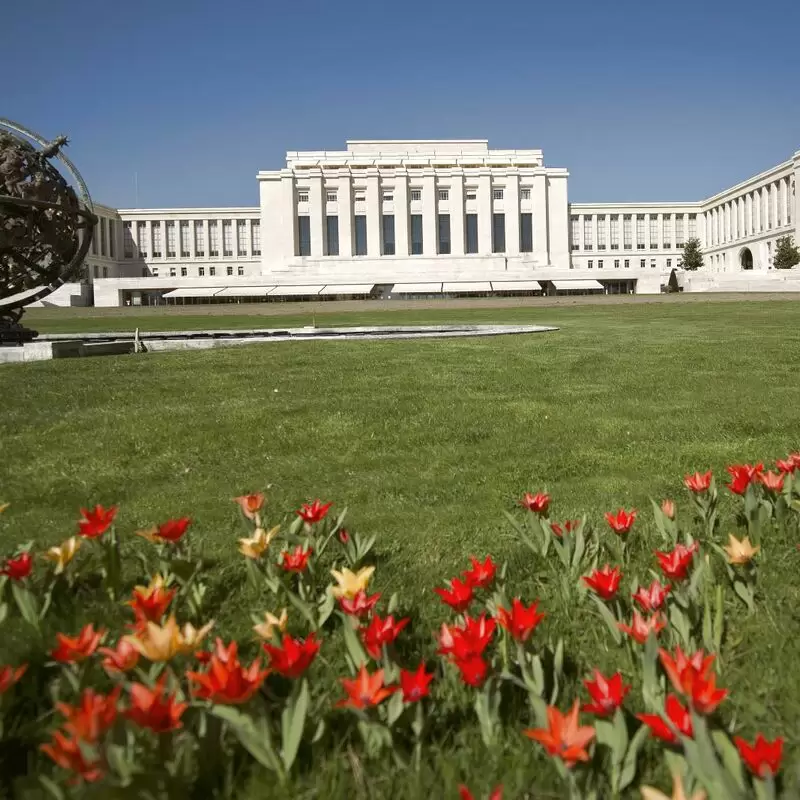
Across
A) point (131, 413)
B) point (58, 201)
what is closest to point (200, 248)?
point (58, 201)

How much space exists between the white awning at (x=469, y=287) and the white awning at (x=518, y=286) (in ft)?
2.14

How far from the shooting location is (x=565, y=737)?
4.70 ft

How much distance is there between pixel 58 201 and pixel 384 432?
8880 mm

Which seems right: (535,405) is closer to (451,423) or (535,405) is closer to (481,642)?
(451,423)

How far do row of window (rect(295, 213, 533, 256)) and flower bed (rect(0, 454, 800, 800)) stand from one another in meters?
78.1

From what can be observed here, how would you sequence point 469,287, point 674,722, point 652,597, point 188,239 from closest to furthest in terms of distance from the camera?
point 674,722
point 652,597
point 469,287
point 188,239

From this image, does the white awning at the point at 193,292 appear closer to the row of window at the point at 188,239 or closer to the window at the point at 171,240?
the row of window at the point at 188,239

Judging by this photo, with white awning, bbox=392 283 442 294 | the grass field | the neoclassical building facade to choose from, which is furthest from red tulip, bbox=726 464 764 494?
white awning, bbox=392 283 442 294

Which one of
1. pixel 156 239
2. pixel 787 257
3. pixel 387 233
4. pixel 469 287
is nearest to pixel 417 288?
pixel 469 287

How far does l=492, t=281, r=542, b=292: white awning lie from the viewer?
6138 cm

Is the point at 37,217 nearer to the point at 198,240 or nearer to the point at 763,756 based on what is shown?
the point at 763,756

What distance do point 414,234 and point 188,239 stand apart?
117 ft

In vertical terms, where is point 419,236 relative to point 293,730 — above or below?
above

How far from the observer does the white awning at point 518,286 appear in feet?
201
